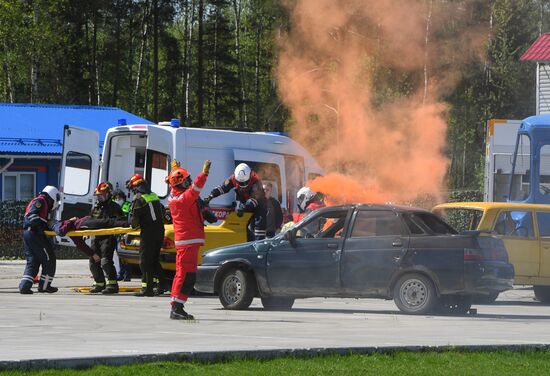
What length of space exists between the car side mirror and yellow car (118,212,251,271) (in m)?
3.32

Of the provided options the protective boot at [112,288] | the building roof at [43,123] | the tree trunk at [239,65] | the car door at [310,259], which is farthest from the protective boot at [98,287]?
the tree trunk at [239,65]

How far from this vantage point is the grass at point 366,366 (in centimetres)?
977

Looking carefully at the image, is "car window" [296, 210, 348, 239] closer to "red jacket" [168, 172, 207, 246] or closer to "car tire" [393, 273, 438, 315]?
"car tire" [393, 273, 438, 315]

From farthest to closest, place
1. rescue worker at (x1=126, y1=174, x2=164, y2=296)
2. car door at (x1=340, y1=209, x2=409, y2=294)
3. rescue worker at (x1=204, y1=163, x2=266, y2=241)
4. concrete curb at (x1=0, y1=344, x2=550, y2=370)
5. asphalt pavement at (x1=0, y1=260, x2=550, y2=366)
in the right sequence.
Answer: rescue worker at (x1=204, y1=163, x2=266, y2=241) < rescue worker at (x1=126, y1=174, x2=164, y2=296) < car door at (x1=340, y1=209, x2=409, y2=294) < asphalt pavement at (x1=0, y1=260, x2=550, y2=366) < concrete curb at (x1=0, y1=344, x2=550, y2=370)

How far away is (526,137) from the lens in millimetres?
26938

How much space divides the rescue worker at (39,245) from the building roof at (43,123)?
60.4 ft

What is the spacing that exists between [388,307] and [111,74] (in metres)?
54.3

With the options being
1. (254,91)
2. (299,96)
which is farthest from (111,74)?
(299,96)

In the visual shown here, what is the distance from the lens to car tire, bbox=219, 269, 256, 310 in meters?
16.9

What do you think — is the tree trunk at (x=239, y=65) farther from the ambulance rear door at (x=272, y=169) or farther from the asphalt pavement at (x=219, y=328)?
the asphalt pavement at (x=219, y=328)

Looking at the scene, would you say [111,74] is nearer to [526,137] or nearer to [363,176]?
[363,176]

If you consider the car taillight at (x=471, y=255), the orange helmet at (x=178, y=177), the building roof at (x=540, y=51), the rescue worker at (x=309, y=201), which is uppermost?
the building roof at (x=540, y=51)

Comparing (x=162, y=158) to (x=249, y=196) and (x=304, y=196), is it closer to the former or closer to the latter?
(x=249, y=196)

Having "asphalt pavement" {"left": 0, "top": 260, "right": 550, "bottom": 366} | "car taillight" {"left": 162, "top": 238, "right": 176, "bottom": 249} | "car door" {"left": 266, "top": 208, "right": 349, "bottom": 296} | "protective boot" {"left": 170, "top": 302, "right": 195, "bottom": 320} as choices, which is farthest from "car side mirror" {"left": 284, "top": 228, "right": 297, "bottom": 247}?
"car taillight" {"left": 162, "top": 238, "right": 176, "bottom": 249}
